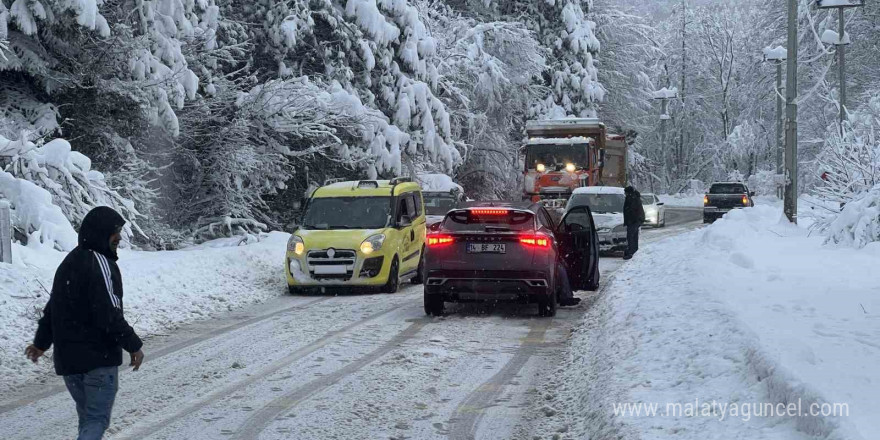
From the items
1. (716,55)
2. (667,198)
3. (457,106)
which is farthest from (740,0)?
(457,106)

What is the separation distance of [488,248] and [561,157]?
21.3 m

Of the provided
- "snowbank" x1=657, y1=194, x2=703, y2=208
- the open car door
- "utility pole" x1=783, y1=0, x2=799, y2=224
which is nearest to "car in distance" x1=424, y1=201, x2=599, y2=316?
the open car door

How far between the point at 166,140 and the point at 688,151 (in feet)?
232

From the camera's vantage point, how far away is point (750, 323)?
26.9ft

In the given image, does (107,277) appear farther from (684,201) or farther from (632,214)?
(684,201)

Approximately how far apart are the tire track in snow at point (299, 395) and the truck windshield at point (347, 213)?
576 cm

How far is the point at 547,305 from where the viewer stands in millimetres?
13047

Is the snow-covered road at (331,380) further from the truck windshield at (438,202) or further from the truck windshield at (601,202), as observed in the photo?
the truck windshield at (601,202)

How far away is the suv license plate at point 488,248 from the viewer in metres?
12.8

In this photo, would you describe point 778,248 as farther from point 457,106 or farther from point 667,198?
point 667,198

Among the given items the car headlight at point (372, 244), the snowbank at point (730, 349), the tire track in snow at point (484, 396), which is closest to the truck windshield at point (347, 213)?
the car headlight at point (372, 244)

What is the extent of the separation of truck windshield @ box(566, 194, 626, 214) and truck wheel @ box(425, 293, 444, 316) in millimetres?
13015

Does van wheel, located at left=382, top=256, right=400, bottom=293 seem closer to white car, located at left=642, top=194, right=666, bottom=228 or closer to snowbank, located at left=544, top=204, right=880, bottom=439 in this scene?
snowbank, located at left=544, top=204, right=880, bottom=439

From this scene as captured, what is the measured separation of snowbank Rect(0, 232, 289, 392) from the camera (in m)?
10.8
